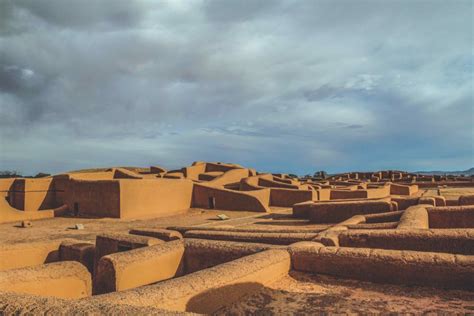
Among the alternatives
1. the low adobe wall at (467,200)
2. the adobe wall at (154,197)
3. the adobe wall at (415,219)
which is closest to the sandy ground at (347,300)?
the adobe wall at (415,219)

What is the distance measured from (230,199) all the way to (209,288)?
51.3ft

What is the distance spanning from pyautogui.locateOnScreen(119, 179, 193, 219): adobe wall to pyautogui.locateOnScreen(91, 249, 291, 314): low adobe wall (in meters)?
13.1

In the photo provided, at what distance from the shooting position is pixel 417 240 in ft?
19.6

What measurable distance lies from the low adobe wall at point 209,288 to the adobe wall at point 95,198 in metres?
13.2

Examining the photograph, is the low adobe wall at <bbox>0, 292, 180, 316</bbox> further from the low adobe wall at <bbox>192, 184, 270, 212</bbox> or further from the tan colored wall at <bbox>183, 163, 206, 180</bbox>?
the tan colored wall at <bbox>183, 163, 206, 180</bbox>

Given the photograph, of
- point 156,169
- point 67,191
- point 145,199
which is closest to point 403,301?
point 145,199

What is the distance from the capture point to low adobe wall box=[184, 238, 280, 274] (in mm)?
6039

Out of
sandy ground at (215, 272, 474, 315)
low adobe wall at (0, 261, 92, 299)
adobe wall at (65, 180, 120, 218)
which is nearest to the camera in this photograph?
sandy ground at (215, 272, 474, 315)

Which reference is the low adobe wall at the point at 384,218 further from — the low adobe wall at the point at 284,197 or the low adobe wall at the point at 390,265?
the low adobe wall at the point at 284,197

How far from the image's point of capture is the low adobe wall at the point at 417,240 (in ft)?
18.8

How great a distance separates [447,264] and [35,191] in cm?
2131

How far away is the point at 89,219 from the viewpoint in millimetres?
17078

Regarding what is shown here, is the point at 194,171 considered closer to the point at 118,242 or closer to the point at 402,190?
the point at 402,190

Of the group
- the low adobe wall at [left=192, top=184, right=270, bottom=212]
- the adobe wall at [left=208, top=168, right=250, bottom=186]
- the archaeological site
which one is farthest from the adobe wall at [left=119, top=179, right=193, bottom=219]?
the archaeological site
